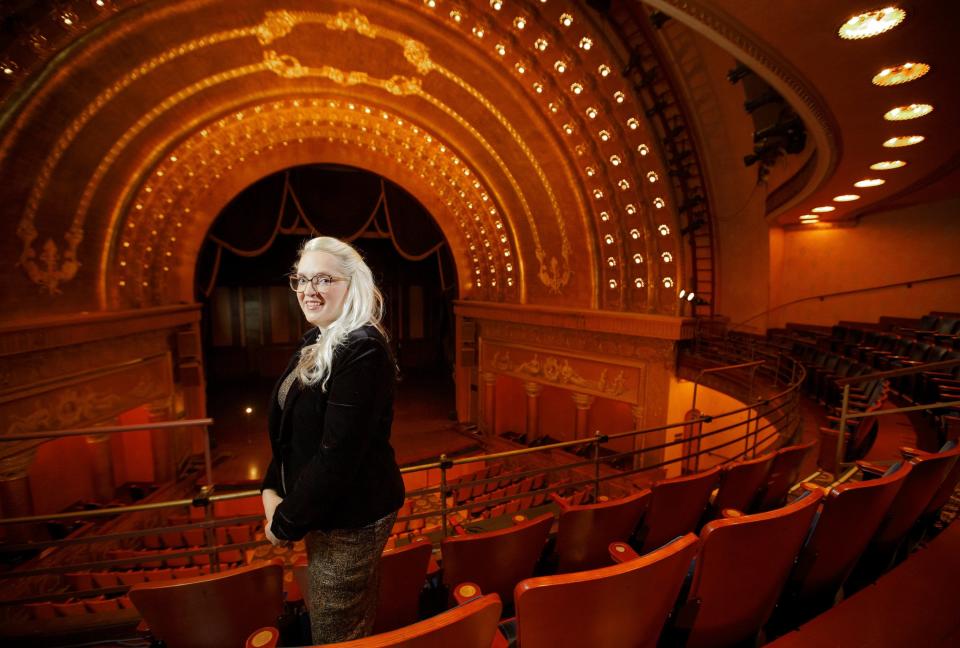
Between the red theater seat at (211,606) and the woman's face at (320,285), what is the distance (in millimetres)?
1190

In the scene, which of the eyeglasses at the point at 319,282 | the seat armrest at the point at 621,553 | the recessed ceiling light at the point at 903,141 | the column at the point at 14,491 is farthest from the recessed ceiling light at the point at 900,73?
the column at the point at 14,491

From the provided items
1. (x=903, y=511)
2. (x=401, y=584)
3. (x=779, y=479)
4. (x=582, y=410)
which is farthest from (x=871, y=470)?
(x=582, y=410)

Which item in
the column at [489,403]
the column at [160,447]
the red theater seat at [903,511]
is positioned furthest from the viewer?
the column at [489,403]

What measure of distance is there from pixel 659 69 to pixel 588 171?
238 cm

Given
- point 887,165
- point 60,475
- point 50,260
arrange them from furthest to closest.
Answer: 1. point 60,475
2. point 50,260
3. point 887,165

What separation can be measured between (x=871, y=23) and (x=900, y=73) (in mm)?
1280

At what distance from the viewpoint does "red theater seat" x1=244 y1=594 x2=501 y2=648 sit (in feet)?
3.96

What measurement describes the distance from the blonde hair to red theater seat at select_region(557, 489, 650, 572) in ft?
5.91

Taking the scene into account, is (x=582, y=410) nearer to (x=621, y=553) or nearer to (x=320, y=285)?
(x=621, y=553)

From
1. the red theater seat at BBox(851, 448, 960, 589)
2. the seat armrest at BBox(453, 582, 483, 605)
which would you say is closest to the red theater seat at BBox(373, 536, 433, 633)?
the seat armrest at BBox(453, 582, 483, 605)

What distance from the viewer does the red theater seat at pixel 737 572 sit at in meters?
1.86

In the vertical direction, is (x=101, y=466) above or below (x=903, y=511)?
below

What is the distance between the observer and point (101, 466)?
10.1m

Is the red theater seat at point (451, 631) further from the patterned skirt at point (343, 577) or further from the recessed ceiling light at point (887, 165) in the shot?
the recessed ceiling light at point (887, 165)
